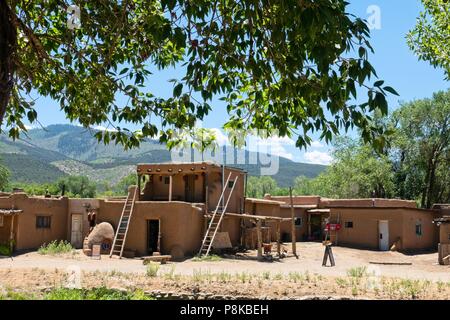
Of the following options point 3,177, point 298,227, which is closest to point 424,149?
point 298,227

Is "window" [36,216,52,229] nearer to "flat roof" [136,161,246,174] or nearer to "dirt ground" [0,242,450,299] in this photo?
"dirt ground" [0,242,450,299]

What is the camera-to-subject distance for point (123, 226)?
28.7 metres

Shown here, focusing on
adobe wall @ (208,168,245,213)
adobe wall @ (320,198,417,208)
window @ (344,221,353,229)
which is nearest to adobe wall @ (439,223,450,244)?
window @ (344,221,353,229)

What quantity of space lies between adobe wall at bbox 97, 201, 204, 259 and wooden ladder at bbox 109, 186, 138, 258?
34 centimetres

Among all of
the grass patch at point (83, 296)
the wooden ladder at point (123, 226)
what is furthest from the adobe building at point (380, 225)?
the grass patch at point (83, 296)

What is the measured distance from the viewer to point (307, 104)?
278 inches

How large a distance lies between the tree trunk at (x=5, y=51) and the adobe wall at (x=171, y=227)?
2032 cm

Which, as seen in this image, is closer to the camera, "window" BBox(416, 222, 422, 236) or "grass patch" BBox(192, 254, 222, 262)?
"grass patch" BBox(192, 254, 222, 262)

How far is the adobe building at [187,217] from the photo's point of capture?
90.9 feet

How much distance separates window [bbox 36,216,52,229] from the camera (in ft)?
97.9

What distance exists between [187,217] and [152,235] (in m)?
2.40

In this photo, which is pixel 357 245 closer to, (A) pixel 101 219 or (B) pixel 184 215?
(B) pixel 184 215
